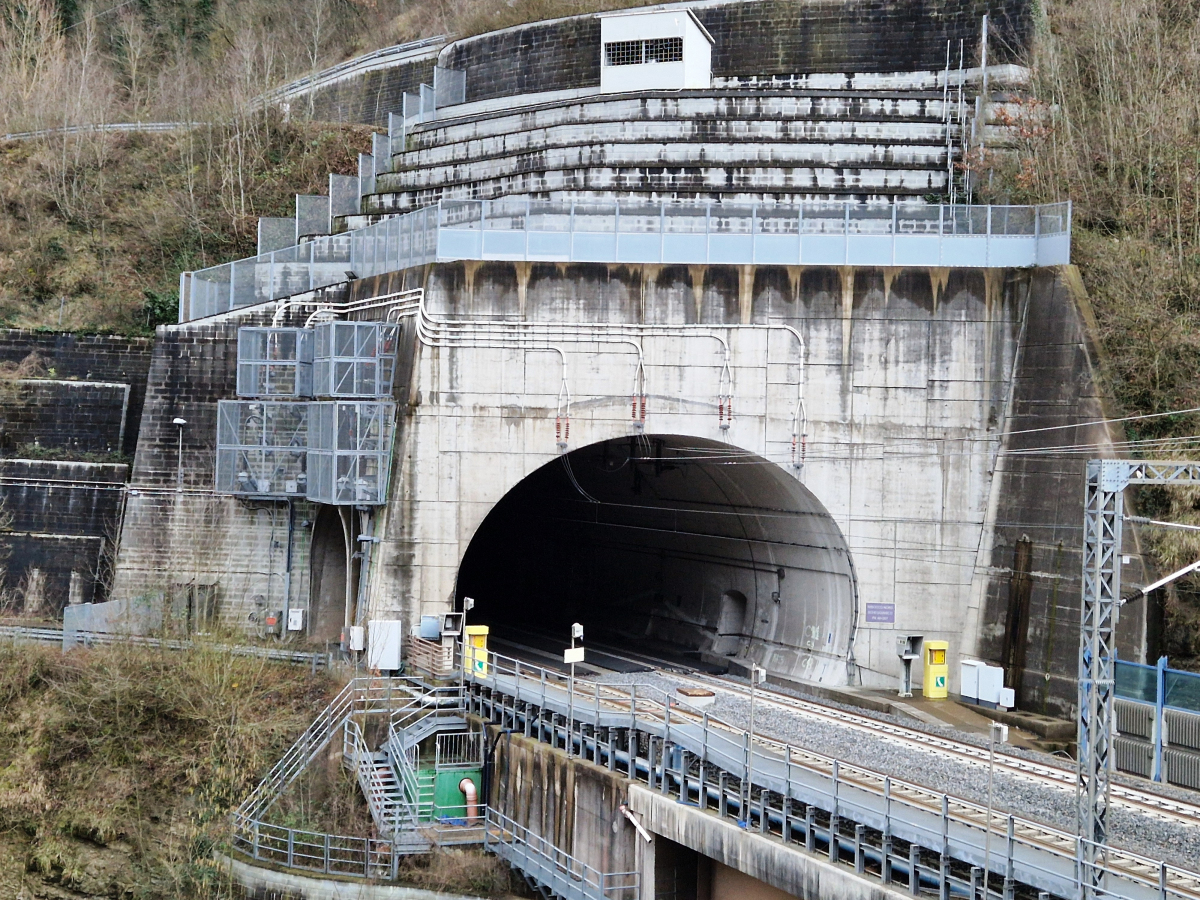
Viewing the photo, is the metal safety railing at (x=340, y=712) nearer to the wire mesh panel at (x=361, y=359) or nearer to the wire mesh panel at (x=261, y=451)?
the wire mesh panel at (x=361, y=359)

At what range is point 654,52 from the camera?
42438mm

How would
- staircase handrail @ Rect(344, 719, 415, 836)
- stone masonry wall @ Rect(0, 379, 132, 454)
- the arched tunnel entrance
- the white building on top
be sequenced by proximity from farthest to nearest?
the white building on top
stone masonry wall @ Rect(0, 379, 132, 454)
the arched tunnel entrance
staircase handrail @ Rect(344, 719, 415, 836)

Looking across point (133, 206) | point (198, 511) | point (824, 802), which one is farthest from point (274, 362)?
point (824, 802)

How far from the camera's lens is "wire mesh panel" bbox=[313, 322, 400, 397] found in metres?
32.0

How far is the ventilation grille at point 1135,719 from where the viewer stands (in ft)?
79.3

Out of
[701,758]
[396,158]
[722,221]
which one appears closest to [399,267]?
[722,221]

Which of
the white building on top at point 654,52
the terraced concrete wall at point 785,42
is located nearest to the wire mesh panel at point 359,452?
the white building on top at point 654,52

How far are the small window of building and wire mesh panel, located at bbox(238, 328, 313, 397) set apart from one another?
43.5ft

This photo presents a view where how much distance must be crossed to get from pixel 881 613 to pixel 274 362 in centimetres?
1486

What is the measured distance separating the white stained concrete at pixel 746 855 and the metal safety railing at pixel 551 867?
2.25 feet

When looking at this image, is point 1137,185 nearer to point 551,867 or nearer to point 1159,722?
point 1159,722

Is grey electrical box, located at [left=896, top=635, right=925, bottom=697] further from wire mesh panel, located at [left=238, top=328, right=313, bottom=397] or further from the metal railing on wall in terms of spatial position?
wire mesh panel, located at [left=238, top=328, right=313, bottom=397]

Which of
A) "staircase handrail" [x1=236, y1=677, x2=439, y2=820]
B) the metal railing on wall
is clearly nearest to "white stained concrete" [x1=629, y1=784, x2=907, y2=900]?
the metal railing on wall

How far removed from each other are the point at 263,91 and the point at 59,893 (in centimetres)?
3280
